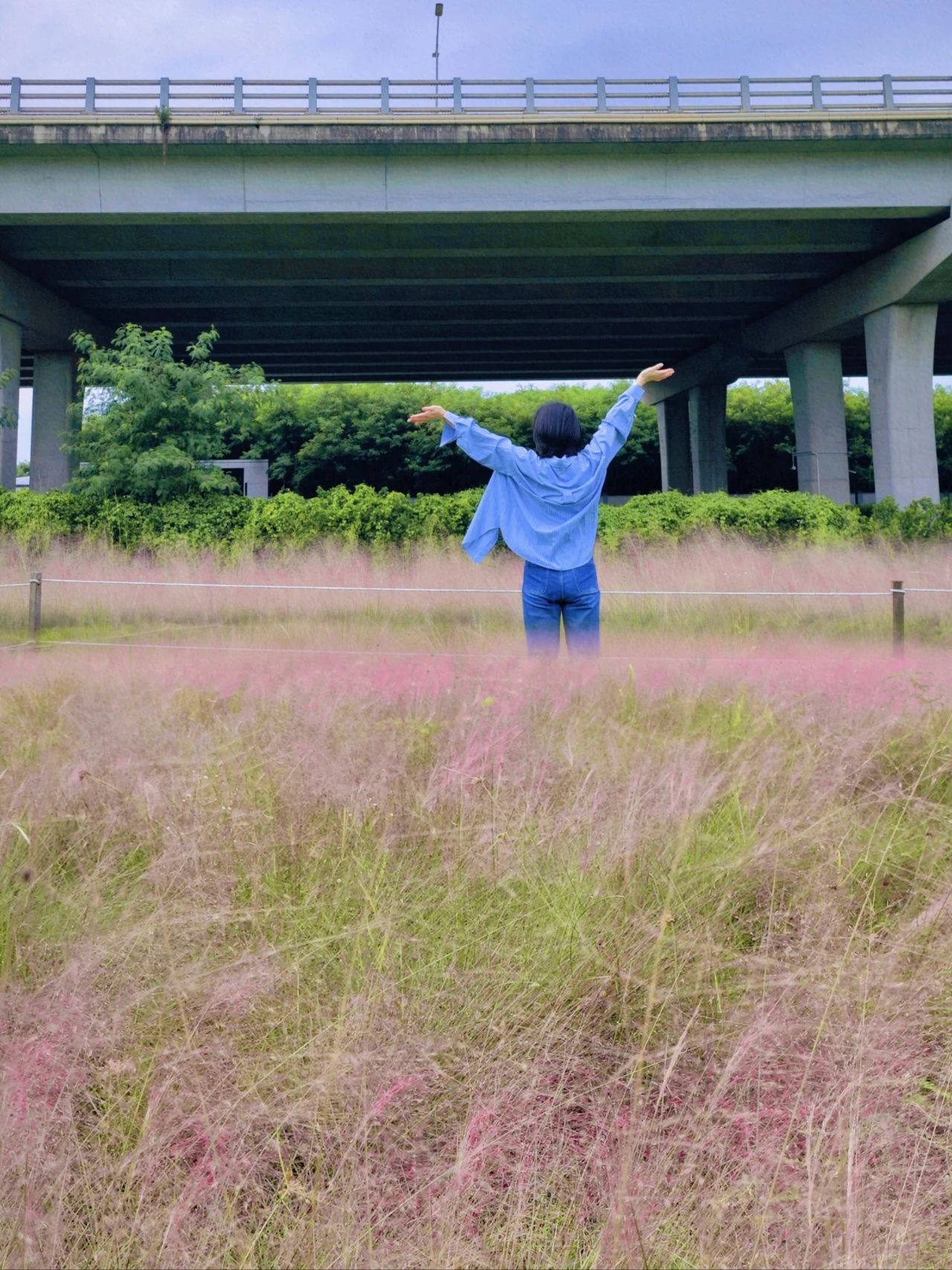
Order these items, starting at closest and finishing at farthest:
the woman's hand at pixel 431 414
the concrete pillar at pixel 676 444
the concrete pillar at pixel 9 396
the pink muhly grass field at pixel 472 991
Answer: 1. the pink muhly grass field at pixel 472 991
2. the woman's hand at pixel 431 414
3. the concrete pillar at pixel 9 396
4. the concrete pillar at pixel 676 444

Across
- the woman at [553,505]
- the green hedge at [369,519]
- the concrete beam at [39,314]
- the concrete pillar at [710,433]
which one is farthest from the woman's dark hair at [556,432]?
the concrete pillar at [710,433]

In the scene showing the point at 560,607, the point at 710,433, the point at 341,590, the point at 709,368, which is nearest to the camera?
the point at 560,607

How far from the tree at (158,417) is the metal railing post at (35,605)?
334 inches

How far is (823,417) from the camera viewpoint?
1050 inches

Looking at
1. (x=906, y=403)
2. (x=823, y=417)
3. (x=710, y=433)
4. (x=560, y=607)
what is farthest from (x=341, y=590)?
(x=710, y=433)

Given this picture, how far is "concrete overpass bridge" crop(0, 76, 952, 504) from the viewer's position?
19.2m

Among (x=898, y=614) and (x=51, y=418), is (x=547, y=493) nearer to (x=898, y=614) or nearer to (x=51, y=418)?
(x=898, y=614)

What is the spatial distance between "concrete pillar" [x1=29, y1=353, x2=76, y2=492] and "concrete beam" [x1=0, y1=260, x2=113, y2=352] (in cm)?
54

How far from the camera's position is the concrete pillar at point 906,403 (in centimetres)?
2241

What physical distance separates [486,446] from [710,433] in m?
30.7

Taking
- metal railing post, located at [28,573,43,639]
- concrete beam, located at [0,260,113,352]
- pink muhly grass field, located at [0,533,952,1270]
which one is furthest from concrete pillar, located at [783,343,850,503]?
pink muhly grass field, located at [0,533,952,1270]

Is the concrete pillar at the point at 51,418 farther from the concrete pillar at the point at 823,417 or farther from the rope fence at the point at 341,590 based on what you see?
the concrete pillar at the point at 823,417

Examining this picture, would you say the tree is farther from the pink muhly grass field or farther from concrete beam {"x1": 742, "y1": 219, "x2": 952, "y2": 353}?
concrete beam {"x1": 742, "y1": 219, "x2": 952, "y2": 353}

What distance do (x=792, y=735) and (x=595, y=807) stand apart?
1580mm
